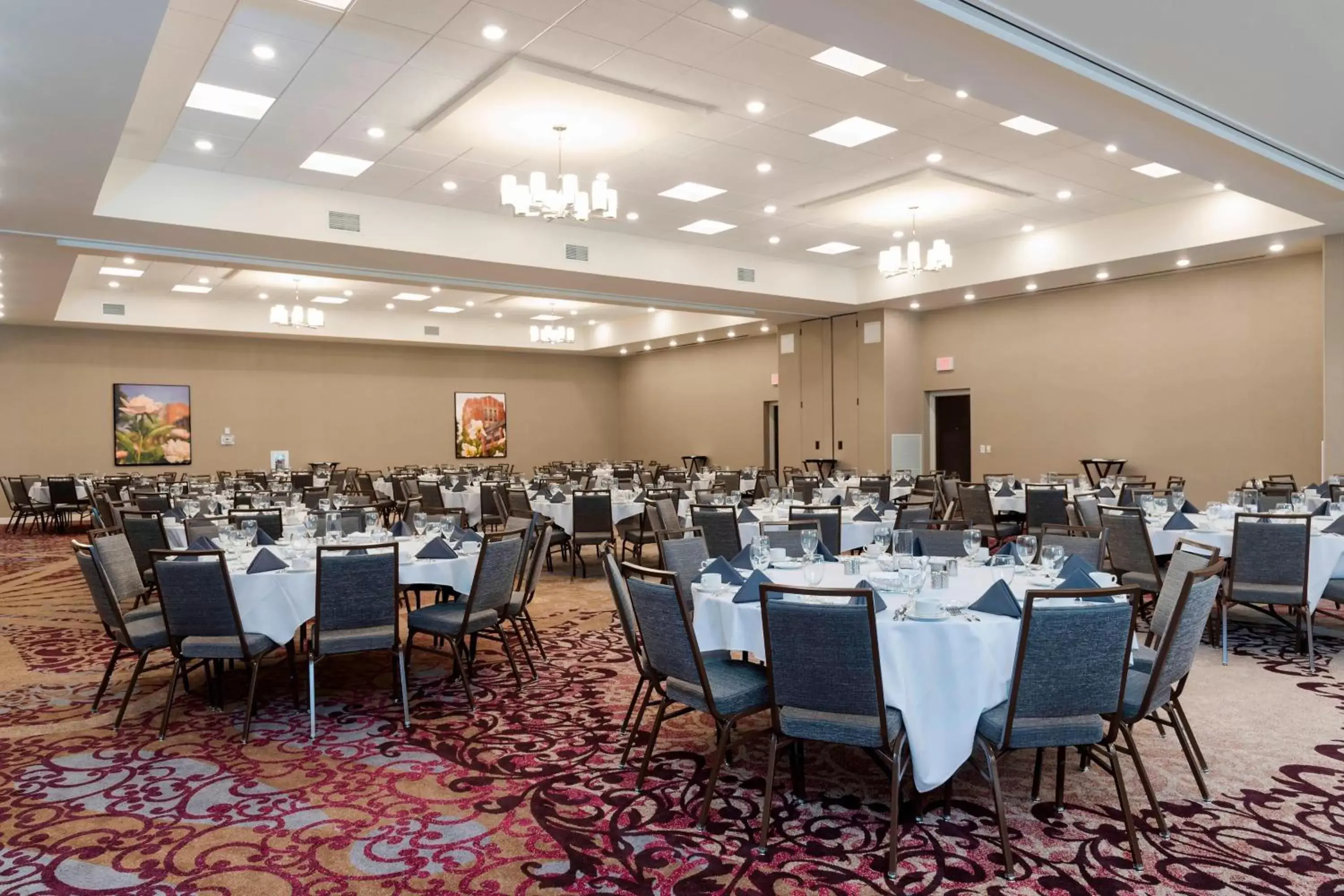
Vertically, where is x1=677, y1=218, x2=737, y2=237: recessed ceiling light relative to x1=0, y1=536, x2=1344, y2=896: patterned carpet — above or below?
above

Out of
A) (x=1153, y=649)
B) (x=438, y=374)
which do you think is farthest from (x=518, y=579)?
(x=438, y=374)

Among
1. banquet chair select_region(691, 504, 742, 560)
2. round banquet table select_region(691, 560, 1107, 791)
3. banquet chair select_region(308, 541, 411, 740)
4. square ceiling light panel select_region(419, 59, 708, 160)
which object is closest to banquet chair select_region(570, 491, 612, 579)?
banquet chair select_region(691, 504, 742, 560)

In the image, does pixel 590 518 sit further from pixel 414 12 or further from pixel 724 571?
pixel 724 571

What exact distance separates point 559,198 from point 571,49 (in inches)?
65.8

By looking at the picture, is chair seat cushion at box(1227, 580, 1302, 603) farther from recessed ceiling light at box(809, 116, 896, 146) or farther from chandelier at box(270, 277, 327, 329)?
chandelier at box(270, 277, 327, 329)

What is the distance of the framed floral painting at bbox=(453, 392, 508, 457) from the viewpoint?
22.5 m

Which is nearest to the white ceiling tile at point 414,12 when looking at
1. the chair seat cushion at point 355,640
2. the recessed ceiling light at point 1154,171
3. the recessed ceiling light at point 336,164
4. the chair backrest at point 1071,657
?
the recessed ceiling light at point 336,164

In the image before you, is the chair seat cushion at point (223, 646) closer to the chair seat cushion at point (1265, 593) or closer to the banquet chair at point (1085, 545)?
the banquet chair at point (1085, 545)

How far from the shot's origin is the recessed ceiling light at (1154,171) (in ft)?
31.6

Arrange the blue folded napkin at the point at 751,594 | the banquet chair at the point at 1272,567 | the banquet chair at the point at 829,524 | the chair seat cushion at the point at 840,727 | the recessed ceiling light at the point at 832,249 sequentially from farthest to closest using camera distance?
the recessed ceiling light at the point at 832,249
the banquet chair at the point at 829,524
the banquet chair at the point at 1272,567
the blue folded napkin at the point at 751,594
the chair seat cushion at the point at 840,727

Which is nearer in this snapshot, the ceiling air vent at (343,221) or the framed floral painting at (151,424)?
the ceiling air vent at (343,221)

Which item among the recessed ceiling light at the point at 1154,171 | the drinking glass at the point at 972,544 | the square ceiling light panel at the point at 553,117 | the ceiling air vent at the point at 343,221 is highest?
the square ceiling light panel at the point at 553,117

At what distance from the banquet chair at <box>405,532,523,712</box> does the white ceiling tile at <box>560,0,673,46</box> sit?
3.52 metres

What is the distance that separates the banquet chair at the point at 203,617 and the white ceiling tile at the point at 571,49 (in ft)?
14.0
